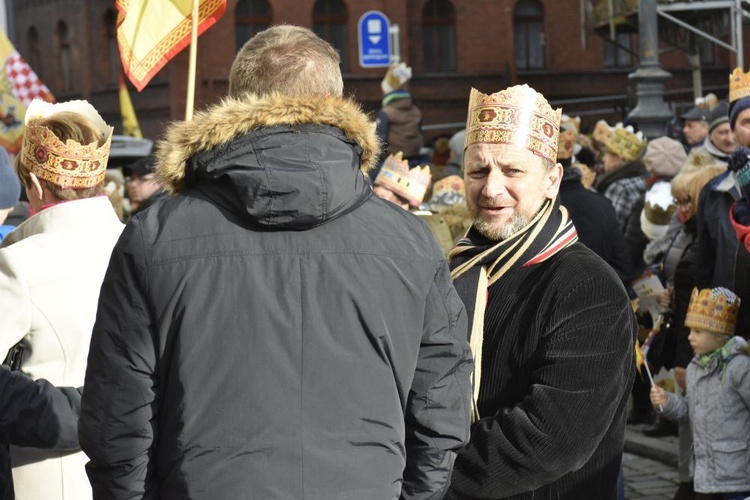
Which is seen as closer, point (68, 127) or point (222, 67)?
point (68, 127)

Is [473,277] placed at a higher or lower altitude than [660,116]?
lower

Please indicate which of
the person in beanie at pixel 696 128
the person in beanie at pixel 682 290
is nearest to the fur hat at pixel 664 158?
the person in beanie at pixel 696 128

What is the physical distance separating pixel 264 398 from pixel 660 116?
10.1 m

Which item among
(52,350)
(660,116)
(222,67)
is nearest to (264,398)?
(52,350)

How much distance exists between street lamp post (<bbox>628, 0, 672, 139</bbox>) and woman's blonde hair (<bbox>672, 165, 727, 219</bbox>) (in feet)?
13.9

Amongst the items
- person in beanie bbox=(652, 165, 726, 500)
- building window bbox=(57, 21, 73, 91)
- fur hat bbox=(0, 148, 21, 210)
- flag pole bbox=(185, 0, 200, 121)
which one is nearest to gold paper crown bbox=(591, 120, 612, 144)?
person in beanie bbox=(652, 165, 726, 500)

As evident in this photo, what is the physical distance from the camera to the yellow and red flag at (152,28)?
17.9 ft

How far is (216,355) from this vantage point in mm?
2543

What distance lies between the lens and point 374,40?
19422 mm

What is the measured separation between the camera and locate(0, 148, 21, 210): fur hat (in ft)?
15.0

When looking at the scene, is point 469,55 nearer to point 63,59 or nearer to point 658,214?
point 63,59

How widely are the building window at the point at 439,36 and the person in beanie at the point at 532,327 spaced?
→ 2862 centimetres

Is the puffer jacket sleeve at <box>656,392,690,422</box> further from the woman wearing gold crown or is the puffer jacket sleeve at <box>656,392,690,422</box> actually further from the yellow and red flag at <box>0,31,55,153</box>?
the yellow and red flag at <box>0,31,55,153</box>

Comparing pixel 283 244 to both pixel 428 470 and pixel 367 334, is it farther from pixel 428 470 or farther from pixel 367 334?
pixel 428 470
